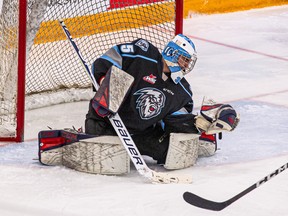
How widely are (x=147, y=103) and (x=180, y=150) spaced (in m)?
0.24

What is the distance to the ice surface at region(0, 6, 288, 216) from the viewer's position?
3.41 m

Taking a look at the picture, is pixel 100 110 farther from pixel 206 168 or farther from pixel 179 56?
pixel 206 168

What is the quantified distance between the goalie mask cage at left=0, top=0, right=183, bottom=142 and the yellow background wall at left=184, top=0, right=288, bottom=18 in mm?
1951

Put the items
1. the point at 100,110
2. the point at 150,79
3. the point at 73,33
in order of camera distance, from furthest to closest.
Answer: the point at 73,33 → the point at 150,79 → the point at 100,110

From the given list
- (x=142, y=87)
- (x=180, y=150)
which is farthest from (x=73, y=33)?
(x=180, y=150)

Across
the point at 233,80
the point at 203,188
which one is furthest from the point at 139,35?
the point at 203,188

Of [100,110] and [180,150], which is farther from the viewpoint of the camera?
[180,150]

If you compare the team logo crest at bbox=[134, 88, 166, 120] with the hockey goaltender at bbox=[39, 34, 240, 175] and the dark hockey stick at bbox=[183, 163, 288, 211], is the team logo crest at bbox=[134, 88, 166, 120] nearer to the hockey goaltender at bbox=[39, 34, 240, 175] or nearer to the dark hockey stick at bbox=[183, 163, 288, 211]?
the hockey goaltender at bbox=[39, 34, 240, 175]

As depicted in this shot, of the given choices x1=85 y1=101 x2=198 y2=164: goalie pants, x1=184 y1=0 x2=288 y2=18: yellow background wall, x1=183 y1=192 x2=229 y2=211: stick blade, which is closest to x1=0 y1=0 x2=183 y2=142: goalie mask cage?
x1=85 y1=101 x2=198 y2=164: goalie pants

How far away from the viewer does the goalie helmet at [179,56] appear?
394cm

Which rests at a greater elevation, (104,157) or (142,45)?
(142,45)

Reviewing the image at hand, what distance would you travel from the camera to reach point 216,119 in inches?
153

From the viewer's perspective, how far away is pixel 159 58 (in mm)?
4008

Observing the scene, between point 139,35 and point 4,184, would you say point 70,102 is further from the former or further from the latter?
point 4,184
